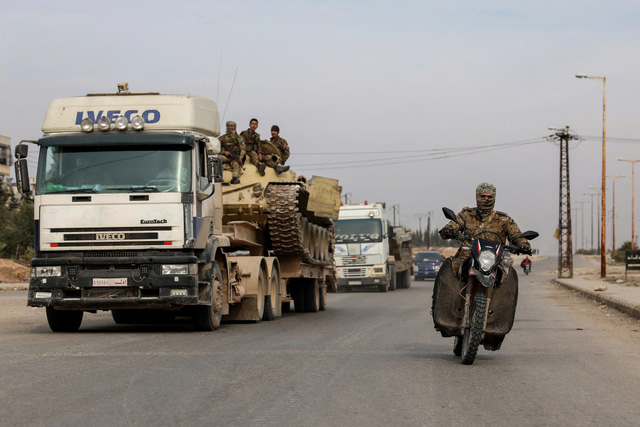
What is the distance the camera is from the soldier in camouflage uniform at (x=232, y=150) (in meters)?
18.7

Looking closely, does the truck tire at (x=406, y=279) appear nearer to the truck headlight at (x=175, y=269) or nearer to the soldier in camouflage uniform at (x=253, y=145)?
the soldier in camouflage uniform at (x=253, y=145)

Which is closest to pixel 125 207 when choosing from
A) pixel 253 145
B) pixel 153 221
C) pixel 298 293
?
pixel 153 221

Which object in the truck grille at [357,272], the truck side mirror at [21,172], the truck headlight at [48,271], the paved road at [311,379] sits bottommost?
the truck grille at [357,272]

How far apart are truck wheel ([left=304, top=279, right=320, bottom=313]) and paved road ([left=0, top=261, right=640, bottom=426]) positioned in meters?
7.88

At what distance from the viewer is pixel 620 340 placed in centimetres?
1432

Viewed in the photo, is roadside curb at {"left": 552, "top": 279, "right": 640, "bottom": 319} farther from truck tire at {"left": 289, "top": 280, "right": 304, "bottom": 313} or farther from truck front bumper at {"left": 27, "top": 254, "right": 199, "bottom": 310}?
truck front bumper at {"left": 27, "top": 254, "right": 199, "bottom": 310}

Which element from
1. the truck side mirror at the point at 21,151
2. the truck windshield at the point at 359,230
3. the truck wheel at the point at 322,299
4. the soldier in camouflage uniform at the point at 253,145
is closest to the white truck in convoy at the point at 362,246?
the truck windshield at the point at 359,230

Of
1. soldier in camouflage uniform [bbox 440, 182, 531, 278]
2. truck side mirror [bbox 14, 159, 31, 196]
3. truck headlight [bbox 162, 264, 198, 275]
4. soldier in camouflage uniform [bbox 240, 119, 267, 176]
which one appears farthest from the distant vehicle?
soldier in camouflage uniform [bbox 440, 182, 531, 278]

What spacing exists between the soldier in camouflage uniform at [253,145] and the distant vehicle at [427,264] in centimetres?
3994

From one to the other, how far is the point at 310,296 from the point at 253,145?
531cm

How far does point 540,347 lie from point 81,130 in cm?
731

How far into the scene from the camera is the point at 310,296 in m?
23.4

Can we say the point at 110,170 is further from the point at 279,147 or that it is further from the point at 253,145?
the point at 279,147

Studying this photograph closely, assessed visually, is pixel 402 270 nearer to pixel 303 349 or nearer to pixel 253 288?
pixel 253 288
